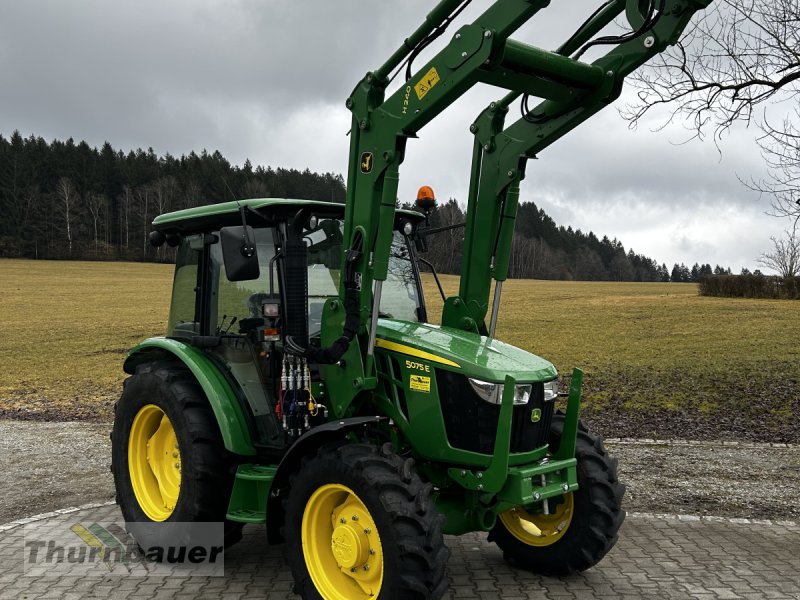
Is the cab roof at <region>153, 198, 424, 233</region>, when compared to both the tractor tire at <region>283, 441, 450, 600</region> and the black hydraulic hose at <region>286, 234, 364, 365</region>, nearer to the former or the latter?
the black hydraulic hose at <region>286, 234, 364, 365</region>

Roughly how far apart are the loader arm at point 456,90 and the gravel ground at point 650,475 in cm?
369

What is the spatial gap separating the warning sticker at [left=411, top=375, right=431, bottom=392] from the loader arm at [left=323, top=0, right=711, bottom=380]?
26cm

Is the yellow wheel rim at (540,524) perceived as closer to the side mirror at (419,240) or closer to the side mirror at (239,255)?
the side mirror at (419,240)

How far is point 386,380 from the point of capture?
4629 millimetres

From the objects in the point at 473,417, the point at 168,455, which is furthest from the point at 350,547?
the point at 168,455

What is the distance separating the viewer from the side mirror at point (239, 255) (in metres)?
4.30

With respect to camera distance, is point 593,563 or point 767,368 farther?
point 767,368

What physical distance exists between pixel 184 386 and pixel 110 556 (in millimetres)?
1391

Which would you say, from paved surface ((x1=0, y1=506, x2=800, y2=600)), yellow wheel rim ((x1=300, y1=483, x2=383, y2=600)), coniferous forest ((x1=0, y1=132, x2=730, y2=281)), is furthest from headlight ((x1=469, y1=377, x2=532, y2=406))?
coniferous forest ((x1=0, y1=132, x2=730, y2=281))

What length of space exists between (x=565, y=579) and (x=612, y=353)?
1463 centimetres

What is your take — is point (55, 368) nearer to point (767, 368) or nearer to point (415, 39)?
point (415, 39)

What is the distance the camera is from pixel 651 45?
14.3ft

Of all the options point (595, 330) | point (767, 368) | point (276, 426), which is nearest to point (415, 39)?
point (276, 426)

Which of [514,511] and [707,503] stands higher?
[514,511]
